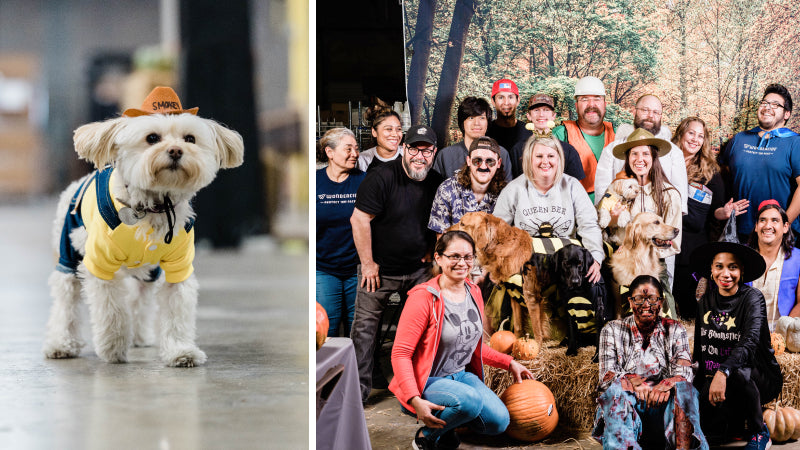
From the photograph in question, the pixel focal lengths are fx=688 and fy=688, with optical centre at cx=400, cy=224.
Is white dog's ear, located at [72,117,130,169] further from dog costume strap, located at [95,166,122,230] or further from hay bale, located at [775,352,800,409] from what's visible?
hay bale, located at [775,352,800,409]

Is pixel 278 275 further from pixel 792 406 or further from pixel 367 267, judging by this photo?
pixel 792 406

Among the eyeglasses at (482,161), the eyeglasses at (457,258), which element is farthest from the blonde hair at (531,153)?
the eyeglasses at (457,258)

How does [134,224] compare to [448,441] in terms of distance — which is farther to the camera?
[134,224]

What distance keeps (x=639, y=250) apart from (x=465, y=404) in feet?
3.59

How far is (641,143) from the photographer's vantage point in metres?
3.20

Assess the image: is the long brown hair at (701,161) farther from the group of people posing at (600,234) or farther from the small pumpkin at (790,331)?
the small pumpkin at (790,331)

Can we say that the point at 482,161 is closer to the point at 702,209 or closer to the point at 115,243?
the point at 702,209

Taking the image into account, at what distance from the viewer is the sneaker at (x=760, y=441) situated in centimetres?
308

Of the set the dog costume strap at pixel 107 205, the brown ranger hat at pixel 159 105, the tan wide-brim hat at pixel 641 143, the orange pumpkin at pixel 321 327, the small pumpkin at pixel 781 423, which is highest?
the brown ranger hat at pixel 159 105

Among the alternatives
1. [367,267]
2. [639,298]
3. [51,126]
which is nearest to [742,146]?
[639,298]

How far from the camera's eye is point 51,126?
4.62 metres

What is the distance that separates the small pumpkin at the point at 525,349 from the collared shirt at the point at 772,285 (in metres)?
1.08

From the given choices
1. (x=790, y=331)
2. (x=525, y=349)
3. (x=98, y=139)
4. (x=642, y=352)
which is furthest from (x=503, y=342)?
(x=98, y=139)

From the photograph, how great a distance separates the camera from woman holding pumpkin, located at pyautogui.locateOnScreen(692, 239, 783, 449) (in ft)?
10.1
